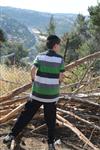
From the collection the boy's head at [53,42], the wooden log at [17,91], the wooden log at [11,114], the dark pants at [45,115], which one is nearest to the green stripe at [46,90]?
the dark pants at [45,115]

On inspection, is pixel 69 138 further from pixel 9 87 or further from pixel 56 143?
pixel 9 87

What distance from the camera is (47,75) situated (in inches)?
250

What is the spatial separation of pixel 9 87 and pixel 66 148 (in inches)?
117

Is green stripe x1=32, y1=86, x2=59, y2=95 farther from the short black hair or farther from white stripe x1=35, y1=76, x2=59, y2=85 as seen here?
the short black hair

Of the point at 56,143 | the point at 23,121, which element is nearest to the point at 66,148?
the point at 56,143

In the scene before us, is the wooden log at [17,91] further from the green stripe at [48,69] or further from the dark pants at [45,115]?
the green stripe at [48,69]

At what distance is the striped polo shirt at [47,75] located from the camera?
6.31m

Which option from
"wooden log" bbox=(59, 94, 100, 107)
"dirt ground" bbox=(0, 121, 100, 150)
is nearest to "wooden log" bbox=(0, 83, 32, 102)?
"dirt ground" bbox=(0, 121, 100, 150)

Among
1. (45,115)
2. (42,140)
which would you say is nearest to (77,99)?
(42,140)

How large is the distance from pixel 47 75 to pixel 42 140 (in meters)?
1.19

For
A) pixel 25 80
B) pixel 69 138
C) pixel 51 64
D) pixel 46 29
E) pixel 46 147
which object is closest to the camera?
pixel 51 64

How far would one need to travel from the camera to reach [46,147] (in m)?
6.78

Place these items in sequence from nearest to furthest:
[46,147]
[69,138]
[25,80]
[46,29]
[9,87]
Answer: [46,147], [69,138], [9,87], [25,80], [46,29]

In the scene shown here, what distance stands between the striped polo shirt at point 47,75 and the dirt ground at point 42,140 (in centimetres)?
81
